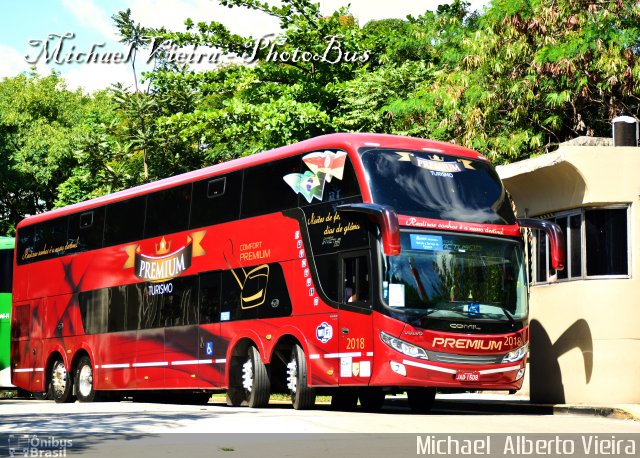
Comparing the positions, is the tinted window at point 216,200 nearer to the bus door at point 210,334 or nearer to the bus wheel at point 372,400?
the bus door at point 210,334

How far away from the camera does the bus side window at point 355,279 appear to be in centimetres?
1889

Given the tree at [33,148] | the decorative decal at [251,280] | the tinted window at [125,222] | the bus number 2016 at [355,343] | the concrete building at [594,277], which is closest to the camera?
the bus number 2016 at [355,343]

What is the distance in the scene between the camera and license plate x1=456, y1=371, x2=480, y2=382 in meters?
18.7

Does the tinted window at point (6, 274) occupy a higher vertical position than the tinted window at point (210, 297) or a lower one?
higher

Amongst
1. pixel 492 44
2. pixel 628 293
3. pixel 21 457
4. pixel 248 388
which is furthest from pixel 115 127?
pixel 21 457

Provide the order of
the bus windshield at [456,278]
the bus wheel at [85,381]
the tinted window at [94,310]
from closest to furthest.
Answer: the bus windshield at [456,278]
the tinted window at [94,310]
the bus wheel at [85,381]

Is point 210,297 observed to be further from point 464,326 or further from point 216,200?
point 464,326

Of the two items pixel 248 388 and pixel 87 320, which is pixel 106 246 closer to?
pixel 87 320

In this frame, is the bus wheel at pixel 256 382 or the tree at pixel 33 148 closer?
the bus wheel at pixel 256 382

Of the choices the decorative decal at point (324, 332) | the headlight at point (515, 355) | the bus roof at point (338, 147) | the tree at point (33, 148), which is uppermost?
the tree at point (33, 148)

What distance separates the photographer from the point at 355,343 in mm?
19078

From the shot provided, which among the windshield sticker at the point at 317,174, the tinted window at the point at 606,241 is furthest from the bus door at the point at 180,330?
the tinted window at the point at 606,241

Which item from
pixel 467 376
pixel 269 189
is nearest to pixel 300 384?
pixel 467 376

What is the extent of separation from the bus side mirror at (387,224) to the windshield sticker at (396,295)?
0.60m
